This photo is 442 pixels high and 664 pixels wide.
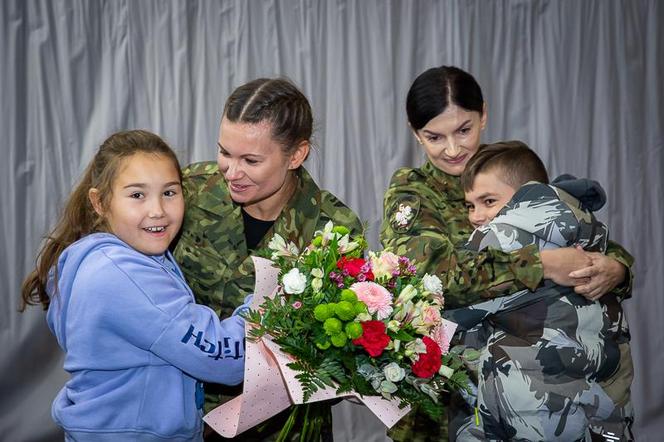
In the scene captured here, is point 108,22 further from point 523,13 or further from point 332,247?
point 332,247

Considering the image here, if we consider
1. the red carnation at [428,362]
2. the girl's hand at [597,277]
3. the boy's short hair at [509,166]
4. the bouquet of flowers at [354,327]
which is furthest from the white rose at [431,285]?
the boy's short hair at [509,166]

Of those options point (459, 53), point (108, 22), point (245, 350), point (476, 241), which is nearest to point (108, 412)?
point (245, 350)

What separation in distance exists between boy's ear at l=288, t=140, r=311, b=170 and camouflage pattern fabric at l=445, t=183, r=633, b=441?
59cm

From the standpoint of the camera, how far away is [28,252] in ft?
13.9

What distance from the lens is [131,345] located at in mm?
1949

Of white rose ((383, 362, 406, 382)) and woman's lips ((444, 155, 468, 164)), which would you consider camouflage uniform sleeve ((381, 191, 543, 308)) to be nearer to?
woman's lips ((444, 155, 468, 164))

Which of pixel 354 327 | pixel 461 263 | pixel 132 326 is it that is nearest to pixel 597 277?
pixel 461 263

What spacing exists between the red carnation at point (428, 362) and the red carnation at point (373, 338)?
10cm

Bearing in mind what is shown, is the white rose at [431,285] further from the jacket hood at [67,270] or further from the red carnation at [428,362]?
the jacket hood at [67,270]

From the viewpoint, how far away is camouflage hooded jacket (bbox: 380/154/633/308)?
2248mm

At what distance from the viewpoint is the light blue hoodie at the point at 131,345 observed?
191 centimetres

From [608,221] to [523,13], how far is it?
1.33 meters

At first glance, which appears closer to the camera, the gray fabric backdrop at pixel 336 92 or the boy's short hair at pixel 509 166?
the boy's short hair at pixel 509 166

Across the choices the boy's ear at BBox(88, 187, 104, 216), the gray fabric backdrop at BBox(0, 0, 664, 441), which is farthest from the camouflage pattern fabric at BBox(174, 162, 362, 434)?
the gray fabric backdrop at BBox(0, 0, 664, 441)
